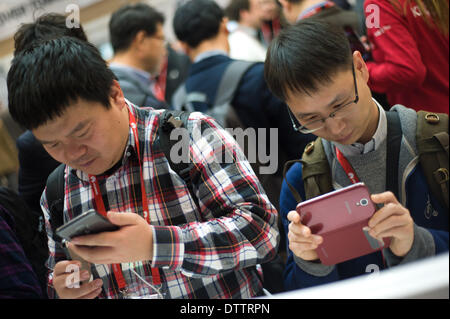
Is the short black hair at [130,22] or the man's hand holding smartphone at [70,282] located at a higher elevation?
the short black hair at [130,22]

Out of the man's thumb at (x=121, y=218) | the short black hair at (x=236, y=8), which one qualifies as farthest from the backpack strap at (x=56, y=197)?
the short black hair at (x=236, y=8)

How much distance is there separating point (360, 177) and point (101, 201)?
0.68m

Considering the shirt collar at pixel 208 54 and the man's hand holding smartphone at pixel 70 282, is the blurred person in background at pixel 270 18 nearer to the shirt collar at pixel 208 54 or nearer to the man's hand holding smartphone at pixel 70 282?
the shirt collar at pixel 208 54

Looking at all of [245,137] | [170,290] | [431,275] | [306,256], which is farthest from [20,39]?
[431,275]

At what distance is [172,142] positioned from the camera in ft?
4.45

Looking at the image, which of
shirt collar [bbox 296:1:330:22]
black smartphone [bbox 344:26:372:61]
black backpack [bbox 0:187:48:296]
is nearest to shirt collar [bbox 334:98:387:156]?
black smartphone [bbox 344:26:372:61]

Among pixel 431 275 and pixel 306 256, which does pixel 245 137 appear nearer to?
pixel 306 256

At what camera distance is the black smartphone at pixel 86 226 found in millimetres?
1124

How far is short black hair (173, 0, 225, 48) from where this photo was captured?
195 cm

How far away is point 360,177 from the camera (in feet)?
3.98

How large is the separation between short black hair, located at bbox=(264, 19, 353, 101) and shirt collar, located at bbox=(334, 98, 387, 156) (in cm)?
14

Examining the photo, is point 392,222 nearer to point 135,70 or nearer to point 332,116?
point 332,116

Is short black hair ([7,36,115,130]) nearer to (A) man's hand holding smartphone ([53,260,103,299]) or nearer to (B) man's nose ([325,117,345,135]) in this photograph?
(A) man's hand holding smartphone ([53,260,103,299])

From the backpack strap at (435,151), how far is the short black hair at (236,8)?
3.80 ft
